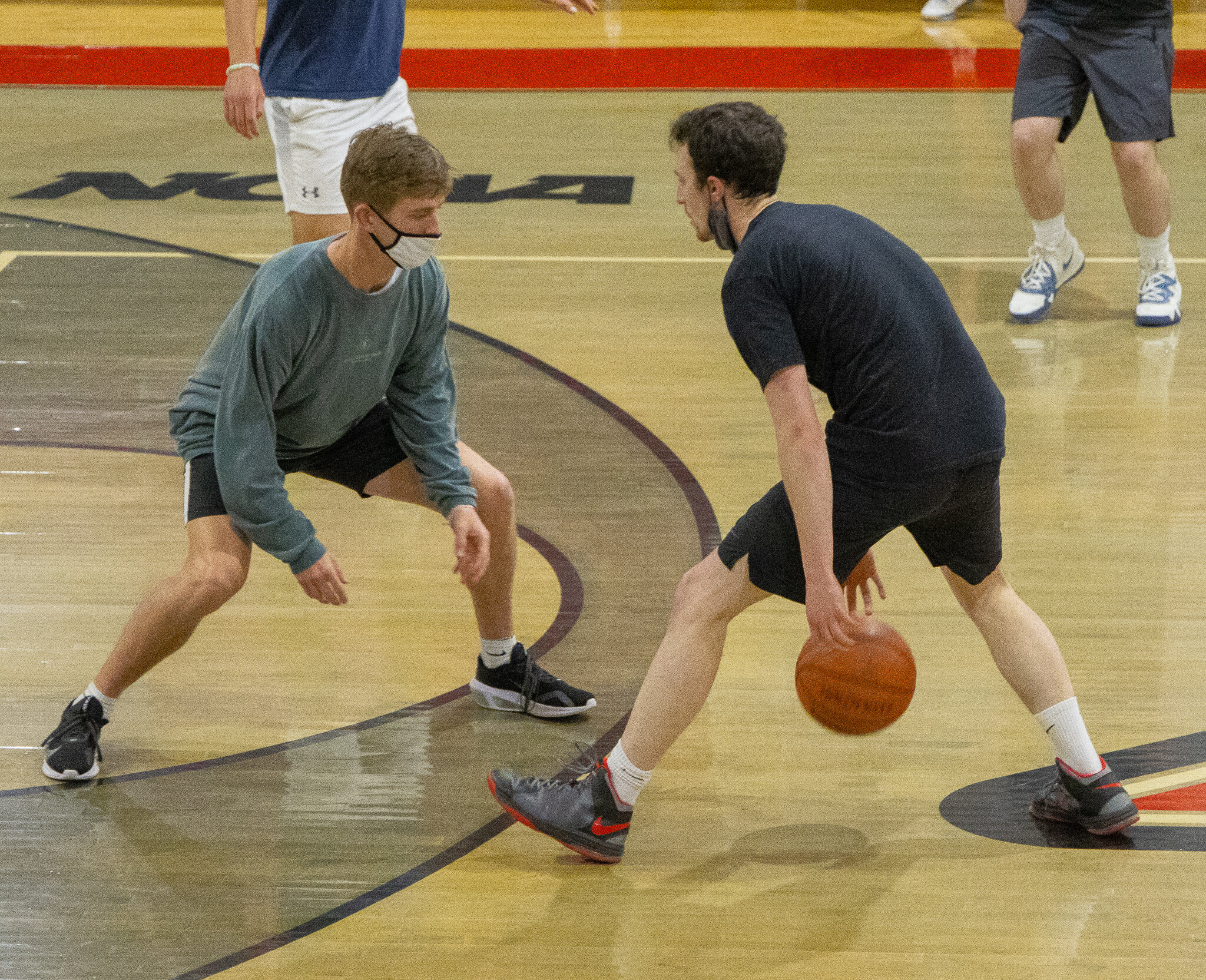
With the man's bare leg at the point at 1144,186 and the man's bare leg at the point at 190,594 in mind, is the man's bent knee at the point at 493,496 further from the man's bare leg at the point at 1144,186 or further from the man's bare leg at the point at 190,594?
the man's bare leg at the point at 1144,186

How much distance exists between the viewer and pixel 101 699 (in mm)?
2861

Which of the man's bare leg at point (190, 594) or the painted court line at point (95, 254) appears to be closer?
the man's bare leg at point (190, 594)

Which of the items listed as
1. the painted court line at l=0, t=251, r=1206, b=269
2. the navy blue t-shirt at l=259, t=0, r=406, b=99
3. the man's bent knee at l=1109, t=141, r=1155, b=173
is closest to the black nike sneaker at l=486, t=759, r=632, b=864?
the navy blue t-shirt at l=259, t=0, r=406, b=99

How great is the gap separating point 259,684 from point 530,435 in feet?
4.86

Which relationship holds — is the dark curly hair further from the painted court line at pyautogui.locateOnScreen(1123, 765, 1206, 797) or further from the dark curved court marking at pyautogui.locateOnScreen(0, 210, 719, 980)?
the painted court line at pyautogui.locateOnScreen(1123, 765, 1206, 797)

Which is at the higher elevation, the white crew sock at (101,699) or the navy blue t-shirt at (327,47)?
the navy blue t-shirt at (327,47)

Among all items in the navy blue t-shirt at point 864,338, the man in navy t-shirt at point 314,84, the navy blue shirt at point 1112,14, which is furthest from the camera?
the navy blue shirt at point 1112,14

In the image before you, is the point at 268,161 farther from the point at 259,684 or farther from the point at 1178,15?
the point at 1178,15

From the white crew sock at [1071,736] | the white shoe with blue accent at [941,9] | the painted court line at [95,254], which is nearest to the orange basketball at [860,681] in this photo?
the white crew sock at [1071,736]

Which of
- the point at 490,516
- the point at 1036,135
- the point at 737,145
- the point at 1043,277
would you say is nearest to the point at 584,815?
the point at 490,516

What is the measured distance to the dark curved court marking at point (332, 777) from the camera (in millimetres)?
2469

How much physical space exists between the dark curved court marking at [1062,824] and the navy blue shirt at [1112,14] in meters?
2.76

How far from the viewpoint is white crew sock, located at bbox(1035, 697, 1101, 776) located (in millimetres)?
2604

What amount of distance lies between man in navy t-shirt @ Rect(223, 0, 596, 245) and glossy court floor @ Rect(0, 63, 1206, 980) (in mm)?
814
